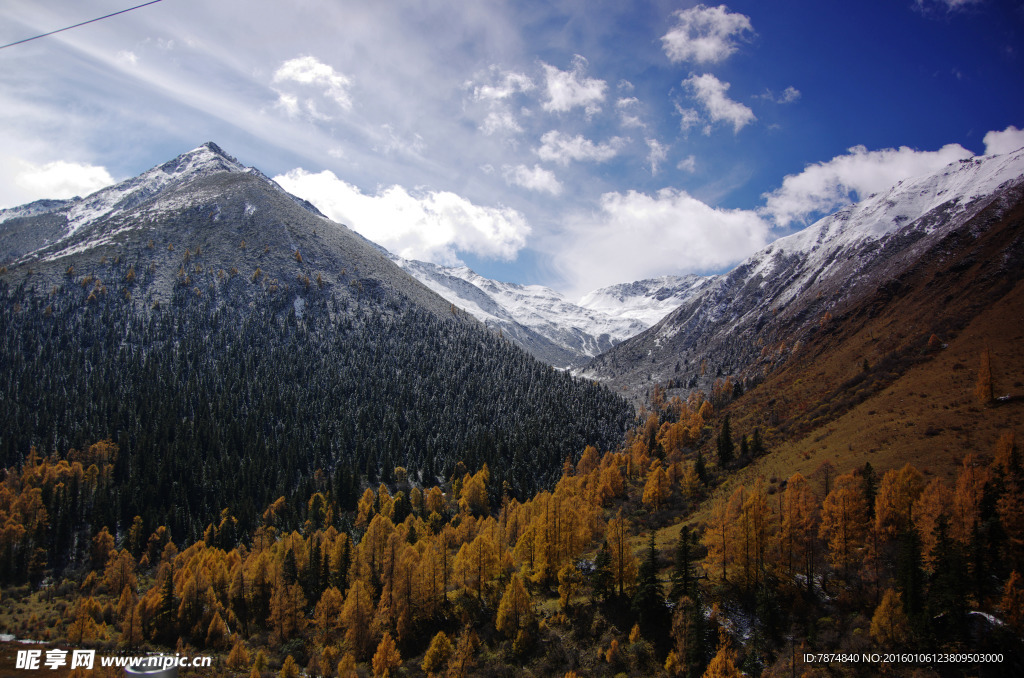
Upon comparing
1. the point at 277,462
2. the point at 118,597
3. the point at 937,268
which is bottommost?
the point at 118,597

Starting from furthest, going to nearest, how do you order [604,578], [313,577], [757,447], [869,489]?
[757,447] → [313,577] → [604,578] → [869,489]

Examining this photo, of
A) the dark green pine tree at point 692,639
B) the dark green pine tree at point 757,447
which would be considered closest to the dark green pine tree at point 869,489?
the dark green pine tree at point 692,639

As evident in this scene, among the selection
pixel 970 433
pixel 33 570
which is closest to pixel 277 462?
pixel 33 570

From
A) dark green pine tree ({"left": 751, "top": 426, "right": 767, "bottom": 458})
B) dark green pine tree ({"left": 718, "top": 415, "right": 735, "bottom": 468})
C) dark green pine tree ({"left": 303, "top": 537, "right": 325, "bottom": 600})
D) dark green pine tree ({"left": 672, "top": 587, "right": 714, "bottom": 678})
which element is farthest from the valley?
dark green pine tree ({"left": 751, "top": 426, "right": 767, "bottom": 458})

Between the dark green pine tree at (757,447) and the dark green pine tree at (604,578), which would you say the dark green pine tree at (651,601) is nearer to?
the dark green pine tree at (604,578)

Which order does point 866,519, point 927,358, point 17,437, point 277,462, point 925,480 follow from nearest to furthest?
point 866,519 → point 925,480 → point 927,358 → point 17,437 → point 277,462

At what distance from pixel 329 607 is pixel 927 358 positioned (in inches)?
5370

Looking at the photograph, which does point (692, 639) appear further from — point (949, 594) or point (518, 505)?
point (518, 505)

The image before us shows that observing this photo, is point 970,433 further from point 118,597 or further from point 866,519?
point 118,597

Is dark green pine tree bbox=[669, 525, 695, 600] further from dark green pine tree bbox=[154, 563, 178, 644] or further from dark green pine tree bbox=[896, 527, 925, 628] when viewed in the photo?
dark green pine tree bbox=[154, 563, 178, 644]

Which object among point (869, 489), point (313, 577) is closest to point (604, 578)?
point (869, 489)

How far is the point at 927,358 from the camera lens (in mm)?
112125

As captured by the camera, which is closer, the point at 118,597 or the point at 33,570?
the point at 118,597

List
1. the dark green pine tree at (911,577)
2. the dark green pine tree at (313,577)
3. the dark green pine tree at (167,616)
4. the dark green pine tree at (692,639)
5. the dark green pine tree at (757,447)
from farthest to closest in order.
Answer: the dark green pine tree at (757,447) < the dark green pine tree at (313,577) < the dark green pine tree at (167,616) < the dark green pine tree at (692,639) < the dark green pine tree at (911,577)
